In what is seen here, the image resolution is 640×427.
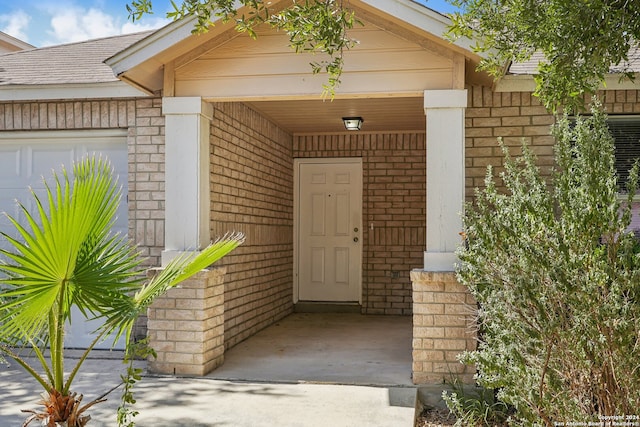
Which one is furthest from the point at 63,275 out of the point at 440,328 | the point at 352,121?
the point at 352,121

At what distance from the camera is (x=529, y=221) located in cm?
399

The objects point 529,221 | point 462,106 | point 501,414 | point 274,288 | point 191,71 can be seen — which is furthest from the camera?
point 274,288

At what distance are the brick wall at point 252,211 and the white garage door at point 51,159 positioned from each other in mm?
1042

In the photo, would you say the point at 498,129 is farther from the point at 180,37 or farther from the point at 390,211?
the point at 390,211

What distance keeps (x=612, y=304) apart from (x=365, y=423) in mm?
1790

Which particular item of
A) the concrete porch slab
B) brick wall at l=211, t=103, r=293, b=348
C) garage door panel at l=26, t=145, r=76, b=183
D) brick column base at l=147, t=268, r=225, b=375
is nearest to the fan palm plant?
brick column base at l=147, t=268, r=225, b=375

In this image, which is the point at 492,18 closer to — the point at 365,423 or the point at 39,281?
the point at 365,423

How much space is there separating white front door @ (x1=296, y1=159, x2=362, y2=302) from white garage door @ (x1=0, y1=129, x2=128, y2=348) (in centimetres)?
359

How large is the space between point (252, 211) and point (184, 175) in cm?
182

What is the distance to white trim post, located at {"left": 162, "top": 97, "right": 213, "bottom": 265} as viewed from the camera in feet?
18.9

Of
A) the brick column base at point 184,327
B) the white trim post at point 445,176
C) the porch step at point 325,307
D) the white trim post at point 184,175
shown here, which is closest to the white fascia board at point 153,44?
the white trim post at point 184,175

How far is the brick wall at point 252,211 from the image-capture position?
21.1 feet

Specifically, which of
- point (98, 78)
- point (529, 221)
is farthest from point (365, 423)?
point (98, 78)

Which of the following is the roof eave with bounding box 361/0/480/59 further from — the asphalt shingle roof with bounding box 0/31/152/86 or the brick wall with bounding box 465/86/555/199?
the asphalt shingle roof with bounding box 0/31/152/86
